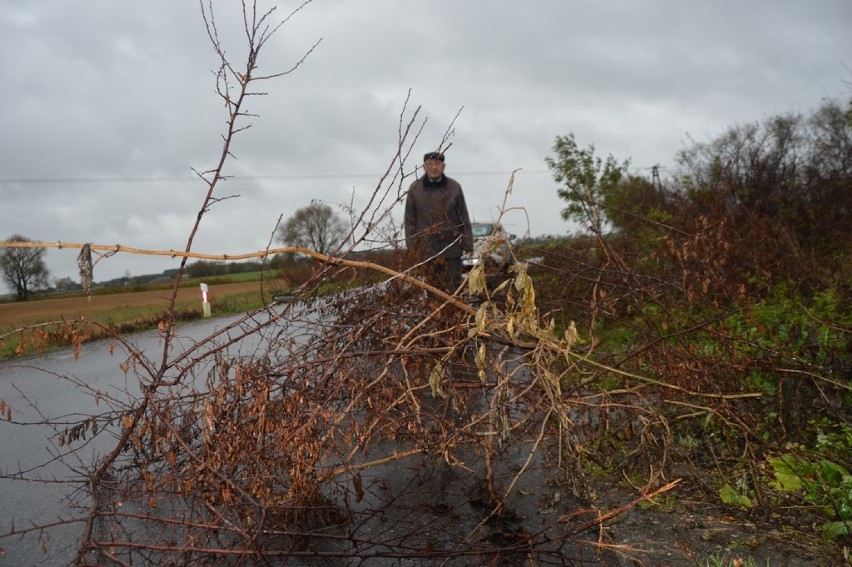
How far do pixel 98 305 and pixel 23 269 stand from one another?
6.55 metres

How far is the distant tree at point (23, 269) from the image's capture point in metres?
4.54

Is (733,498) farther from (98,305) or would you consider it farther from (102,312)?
(102,312)

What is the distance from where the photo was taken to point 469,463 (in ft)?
15.9

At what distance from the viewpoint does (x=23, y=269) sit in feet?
16.5

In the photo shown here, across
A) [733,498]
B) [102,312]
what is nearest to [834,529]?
[733,498]

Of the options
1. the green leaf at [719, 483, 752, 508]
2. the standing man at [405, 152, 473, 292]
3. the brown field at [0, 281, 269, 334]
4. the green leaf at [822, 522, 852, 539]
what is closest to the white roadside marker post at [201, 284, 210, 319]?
the brown field at [0, 281, 269, 334]

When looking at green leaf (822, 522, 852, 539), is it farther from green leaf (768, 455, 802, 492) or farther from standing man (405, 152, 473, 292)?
standing man (405, 152, 473, 292)

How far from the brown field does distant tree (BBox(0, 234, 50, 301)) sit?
0.57 feet

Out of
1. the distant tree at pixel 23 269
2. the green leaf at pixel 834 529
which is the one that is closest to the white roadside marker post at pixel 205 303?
the distant tree at pixel 23 269

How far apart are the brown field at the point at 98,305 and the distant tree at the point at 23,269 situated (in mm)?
174

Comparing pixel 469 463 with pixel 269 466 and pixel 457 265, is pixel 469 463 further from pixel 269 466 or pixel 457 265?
pixel 457 265

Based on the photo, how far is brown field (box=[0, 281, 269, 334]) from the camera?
4.27m

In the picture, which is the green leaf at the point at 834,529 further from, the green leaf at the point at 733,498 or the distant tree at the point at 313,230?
the distant tree at the point at 313,230

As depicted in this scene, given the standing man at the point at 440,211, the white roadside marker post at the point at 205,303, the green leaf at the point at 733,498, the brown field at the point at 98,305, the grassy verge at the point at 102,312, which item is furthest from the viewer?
the white roadside marker post at the point at 205,303
